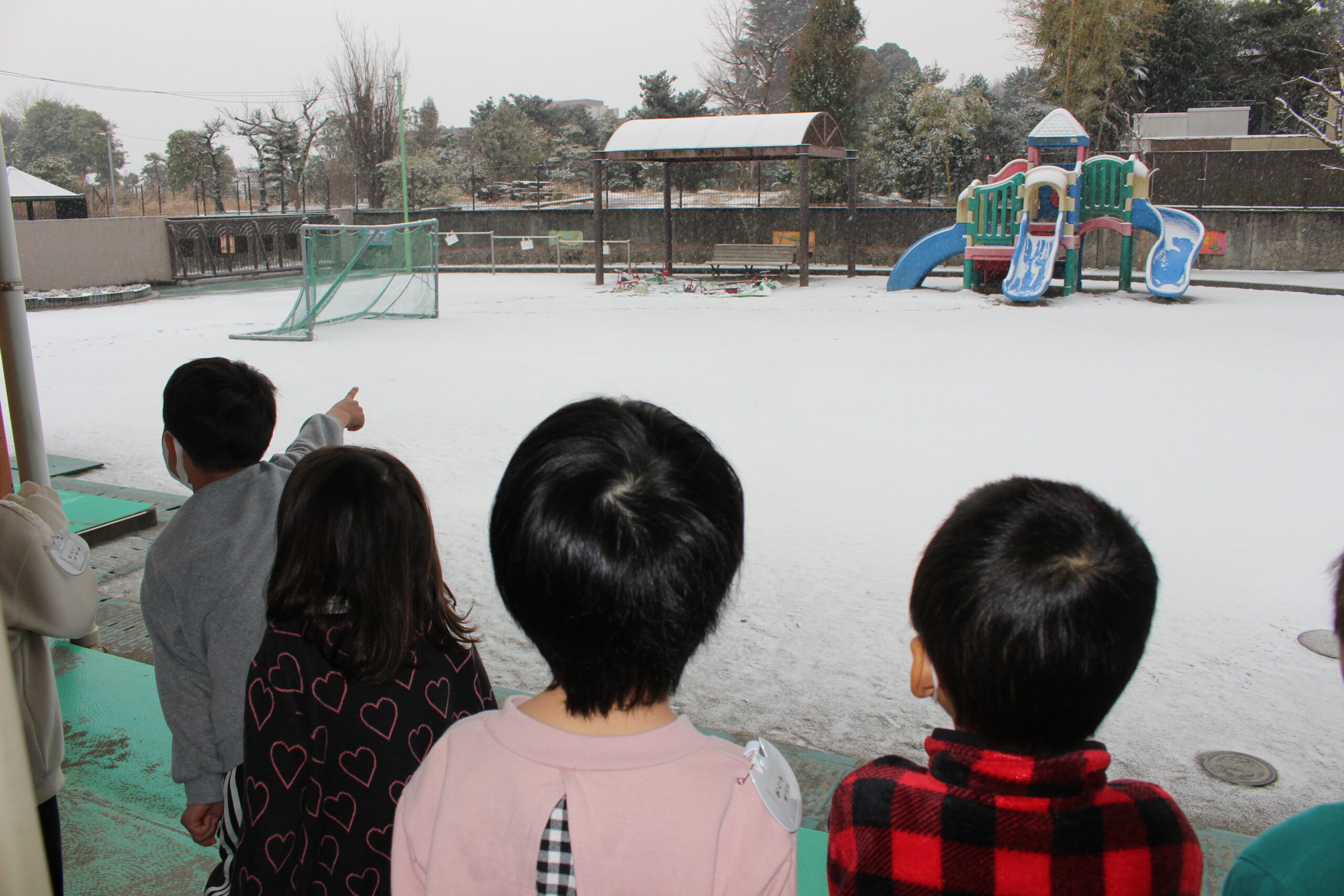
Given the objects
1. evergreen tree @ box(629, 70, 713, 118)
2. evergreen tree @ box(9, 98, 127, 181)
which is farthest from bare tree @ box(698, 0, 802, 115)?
evergreen tree @ box(9, 98, 127, 181)

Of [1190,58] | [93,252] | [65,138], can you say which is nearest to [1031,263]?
[93,252]

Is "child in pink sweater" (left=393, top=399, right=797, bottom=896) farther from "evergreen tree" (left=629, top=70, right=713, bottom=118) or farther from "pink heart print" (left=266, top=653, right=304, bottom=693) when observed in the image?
"evergreen tree" (left=629, top=70, right=713, bottom=118)

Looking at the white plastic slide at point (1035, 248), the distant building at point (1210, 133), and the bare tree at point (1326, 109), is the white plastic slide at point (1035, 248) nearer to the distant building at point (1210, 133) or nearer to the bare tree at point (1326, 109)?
the bare tree at point (1326, 109)

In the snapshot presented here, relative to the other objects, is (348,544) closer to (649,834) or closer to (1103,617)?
(649,834)

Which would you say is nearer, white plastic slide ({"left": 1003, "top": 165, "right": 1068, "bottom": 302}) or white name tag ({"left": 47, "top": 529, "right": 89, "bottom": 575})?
white name tag ({"left": 47, "top": 529, "right": 89, "bottom": 575})

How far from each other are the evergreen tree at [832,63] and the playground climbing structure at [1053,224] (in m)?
11.6

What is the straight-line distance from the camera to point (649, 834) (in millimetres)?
1009

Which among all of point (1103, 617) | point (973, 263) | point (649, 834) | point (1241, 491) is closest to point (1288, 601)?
point (1241, 491)

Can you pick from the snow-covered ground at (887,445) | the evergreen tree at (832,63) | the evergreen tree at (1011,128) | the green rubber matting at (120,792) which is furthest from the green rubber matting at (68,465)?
the evergreen tree at (832,63)

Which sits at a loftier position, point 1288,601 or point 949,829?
point 949,829

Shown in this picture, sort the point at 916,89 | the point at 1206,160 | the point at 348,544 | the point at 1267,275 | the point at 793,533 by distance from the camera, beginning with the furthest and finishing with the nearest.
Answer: the point at 916,89, the point at 1206,160, the point at 1267,275, the point at 793,533, the point at 348,544

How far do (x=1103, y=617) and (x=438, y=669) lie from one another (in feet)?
3.09

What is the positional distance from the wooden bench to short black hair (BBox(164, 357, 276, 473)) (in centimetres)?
1852

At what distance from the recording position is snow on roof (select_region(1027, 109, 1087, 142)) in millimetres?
16156
